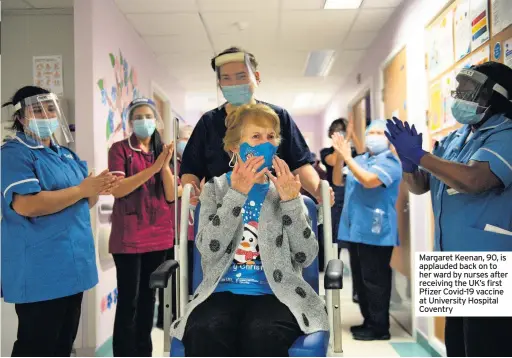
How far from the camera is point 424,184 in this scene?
2.04 metres

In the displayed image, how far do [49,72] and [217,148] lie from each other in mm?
1788

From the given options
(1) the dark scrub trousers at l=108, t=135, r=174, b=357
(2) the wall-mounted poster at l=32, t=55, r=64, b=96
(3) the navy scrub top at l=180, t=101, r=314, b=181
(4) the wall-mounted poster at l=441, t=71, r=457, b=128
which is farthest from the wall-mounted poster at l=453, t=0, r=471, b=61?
(2) the wall-mounted poster at l=32, t=55, r=64, b=96

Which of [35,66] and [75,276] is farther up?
[35,66]

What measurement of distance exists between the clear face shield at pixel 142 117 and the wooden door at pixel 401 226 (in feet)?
6.27

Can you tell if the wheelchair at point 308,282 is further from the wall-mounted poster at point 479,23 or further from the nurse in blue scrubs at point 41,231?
the wall-mounted poster at point 479,23

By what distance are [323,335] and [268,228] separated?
39 centimetres

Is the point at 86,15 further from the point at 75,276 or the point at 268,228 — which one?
the point at 268,228

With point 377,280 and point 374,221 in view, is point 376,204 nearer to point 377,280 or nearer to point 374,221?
A: point 374,221

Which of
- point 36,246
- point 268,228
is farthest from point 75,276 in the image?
point 268,228

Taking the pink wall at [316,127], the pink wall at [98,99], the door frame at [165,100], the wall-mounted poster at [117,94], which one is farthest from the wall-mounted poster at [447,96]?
the pink wall at [316,127]

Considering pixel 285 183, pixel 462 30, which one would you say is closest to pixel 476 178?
pixel 285 183

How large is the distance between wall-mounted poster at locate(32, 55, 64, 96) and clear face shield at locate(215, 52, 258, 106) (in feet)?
5.50

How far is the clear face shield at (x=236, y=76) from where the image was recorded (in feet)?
6.56

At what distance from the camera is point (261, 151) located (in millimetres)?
1668
